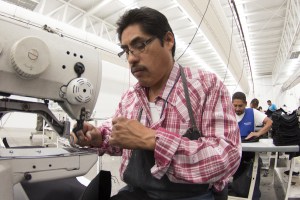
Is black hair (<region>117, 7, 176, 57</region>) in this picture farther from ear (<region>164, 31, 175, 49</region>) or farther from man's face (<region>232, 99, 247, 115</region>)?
man's face (<region>232, 99, 247, 115</region>)

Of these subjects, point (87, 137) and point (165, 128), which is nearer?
point (165, 128)

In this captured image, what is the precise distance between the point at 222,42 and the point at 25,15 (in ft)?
10.3

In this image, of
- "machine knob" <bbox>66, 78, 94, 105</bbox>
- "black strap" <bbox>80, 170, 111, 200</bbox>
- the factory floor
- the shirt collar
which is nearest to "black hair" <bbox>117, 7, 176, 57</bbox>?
the shirt collar

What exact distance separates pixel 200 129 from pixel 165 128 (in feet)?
0.39

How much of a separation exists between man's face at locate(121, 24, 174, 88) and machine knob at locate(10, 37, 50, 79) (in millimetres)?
293

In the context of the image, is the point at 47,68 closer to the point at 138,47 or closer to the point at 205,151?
the point at 138,47

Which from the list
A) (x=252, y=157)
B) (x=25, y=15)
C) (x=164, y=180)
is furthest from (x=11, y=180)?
(x=25, y=15)

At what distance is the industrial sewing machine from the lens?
0.68 meters

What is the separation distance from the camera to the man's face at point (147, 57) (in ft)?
2.92

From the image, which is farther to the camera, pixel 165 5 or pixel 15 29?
pixel 165 5

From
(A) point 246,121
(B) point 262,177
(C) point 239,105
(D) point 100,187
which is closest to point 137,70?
(D) point 100,187

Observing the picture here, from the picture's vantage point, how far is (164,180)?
78 cm

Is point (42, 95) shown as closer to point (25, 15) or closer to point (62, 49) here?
point (62, 49)

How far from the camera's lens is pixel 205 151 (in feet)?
2.29
